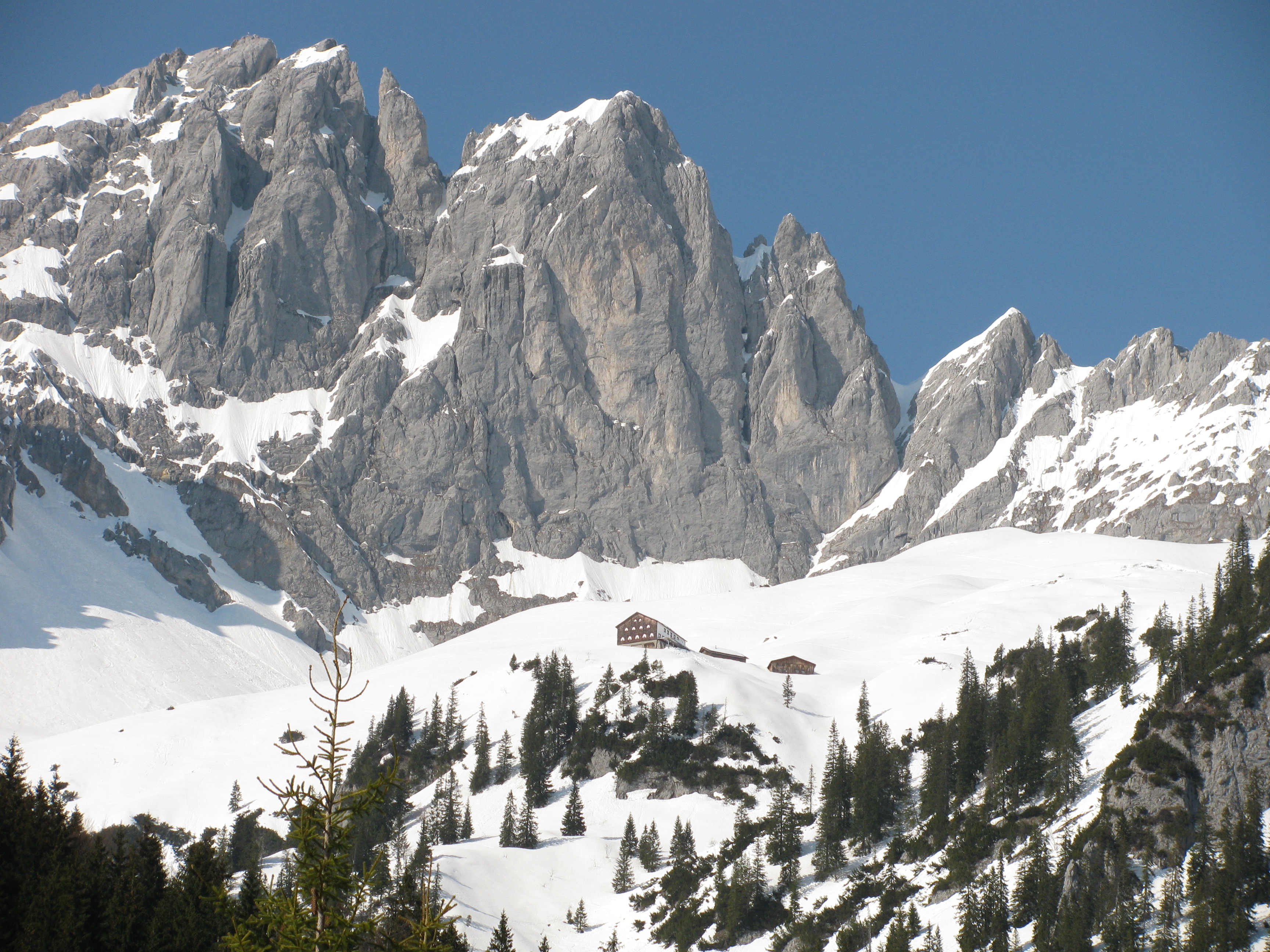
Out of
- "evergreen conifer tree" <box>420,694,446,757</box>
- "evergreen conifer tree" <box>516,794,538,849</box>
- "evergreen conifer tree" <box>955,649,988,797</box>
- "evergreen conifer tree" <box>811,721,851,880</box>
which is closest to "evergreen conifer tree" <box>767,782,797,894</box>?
"evergreen conifer tree" <box>811,721,851,880</box>

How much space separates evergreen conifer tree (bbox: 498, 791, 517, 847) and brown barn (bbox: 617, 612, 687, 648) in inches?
1867

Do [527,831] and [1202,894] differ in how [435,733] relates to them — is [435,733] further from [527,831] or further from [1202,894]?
[1202,894]

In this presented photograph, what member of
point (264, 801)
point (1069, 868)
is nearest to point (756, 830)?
point (1069, 868)

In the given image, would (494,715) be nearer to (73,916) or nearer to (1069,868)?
(1069,868)

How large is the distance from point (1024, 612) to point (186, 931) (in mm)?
137696

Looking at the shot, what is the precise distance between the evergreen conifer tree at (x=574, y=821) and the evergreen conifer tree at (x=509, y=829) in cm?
477

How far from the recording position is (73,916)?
1790 inches

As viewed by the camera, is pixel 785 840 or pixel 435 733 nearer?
pixel 785 840

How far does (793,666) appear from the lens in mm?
156625

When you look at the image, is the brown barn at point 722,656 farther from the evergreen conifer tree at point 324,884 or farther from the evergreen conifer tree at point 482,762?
the evergreen conifer tree at point 324,884

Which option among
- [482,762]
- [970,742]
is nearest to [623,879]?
[482,762]

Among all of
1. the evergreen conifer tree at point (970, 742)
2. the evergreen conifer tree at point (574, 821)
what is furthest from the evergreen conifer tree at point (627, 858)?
the evergreen conifer tree at point (970, 742)

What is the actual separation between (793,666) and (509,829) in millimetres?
57820

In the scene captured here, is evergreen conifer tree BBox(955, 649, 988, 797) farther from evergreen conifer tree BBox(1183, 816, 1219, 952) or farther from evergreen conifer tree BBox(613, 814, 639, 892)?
evergreen conifer tree BBox(613, 814, 639, 892)
